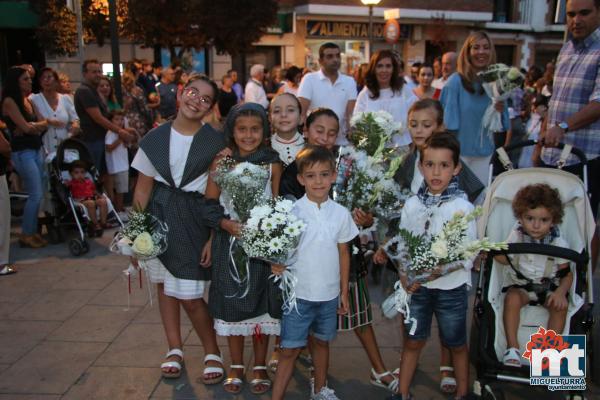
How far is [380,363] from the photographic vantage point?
12.0 ft

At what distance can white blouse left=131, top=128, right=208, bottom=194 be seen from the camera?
358 centimetres

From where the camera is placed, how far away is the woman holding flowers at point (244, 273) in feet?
11.2

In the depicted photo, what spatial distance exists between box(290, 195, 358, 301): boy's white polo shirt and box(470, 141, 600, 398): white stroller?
3.07ft

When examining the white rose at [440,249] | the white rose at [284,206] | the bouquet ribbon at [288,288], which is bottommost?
the bouquet ribbon at [288,288]

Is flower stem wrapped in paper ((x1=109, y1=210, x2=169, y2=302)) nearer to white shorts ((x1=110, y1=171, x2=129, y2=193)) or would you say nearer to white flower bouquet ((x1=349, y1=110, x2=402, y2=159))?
white flower bouquet ((x1=349, y1=110, x2=402, y2=159))

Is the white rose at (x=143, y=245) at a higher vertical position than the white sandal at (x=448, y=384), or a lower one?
higher

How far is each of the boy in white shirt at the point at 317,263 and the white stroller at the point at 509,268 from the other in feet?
2.90

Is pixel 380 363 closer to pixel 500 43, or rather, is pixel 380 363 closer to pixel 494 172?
pixel 494 172

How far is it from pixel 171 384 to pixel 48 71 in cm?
521

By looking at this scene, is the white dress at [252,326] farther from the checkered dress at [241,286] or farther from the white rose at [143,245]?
the white rose at [143,245]

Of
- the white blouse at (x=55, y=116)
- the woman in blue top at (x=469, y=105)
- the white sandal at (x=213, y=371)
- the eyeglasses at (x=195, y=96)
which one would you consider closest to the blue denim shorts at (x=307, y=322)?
the white sandal at (x=213, y=371)

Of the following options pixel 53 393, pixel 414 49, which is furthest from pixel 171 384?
pixel 414 49

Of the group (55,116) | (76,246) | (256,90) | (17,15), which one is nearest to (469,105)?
(76,246)

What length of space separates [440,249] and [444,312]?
1.94 feet
